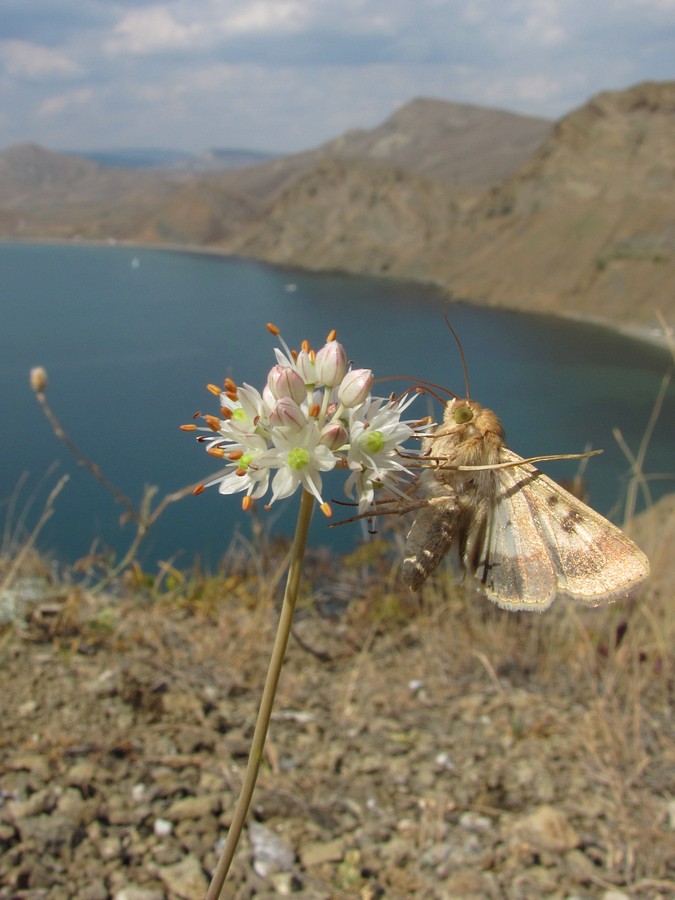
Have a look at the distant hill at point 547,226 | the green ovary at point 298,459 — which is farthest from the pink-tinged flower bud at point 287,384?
the distant hill at point 547,226

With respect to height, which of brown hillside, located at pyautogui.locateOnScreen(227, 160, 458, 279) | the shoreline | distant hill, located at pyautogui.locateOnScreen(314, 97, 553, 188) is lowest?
the shoreline

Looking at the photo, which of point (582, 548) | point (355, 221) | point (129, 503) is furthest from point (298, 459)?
point (355, 221)

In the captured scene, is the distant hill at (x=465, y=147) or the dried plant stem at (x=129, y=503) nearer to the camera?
the dried plant stem at (x=129, y=503)

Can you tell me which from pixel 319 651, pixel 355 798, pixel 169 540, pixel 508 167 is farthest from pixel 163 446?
pixel 508 167

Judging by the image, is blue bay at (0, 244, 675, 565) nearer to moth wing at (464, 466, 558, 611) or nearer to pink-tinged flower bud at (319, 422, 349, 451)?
moth wing at (464, 466, 558, 611)

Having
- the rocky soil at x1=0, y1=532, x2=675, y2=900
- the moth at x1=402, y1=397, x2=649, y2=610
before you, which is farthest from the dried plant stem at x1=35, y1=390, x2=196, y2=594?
the moth at x1=402, y1=397, x2=649, y2=610

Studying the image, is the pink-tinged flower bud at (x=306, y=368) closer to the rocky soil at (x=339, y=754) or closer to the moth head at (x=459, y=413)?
the moth head at (x=459, y=413)

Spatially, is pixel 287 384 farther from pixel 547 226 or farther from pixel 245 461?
pixel 547 226
